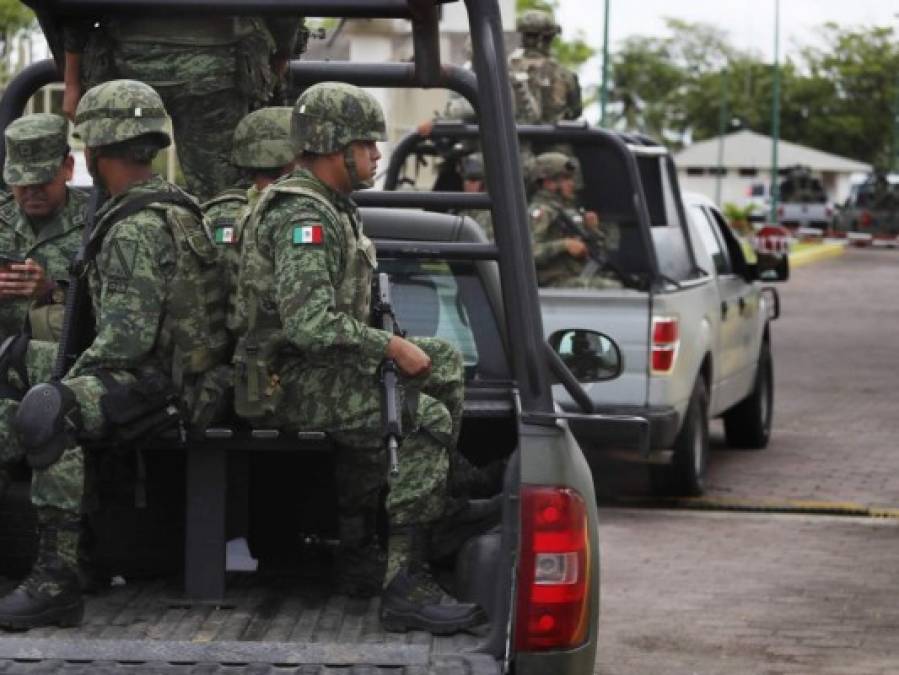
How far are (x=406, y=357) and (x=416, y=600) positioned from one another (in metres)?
0.56

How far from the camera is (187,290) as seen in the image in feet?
18.3

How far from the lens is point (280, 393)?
5.54 m

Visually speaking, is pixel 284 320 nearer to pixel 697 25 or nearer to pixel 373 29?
pixel 373 29

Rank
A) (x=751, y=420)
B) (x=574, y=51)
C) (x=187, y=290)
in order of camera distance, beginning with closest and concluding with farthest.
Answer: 1. (x=187, y=290)
2. (x=751, y=420)
3. (x=574, y=51)

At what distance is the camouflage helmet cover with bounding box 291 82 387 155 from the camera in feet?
18.2

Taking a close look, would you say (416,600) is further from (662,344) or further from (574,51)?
(574,51)

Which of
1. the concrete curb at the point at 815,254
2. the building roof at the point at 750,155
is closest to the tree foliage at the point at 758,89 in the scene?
the building roof at the point at 750,155

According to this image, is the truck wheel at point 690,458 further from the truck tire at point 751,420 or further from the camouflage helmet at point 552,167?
the truck tire at point 751,420

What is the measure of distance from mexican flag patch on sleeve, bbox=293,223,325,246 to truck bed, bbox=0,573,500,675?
91 centimetres

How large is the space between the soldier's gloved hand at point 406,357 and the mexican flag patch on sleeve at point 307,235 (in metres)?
0.29

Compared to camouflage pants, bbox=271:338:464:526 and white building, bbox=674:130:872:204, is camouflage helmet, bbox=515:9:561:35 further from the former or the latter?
white building, bbox=674:130:872:204

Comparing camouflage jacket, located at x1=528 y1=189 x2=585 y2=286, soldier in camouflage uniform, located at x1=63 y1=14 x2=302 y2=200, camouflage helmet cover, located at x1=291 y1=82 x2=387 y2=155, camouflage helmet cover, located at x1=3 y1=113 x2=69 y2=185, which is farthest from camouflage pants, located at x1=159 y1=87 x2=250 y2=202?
camouflage jacket, located at x1=528 y1=189 x2=585 y2=286

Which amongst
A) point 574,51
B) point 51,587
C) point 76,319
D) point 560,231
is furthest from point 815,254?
point 574,51

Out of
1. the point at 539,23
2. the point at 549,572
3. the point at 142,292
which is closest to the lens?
the point at 549,572
